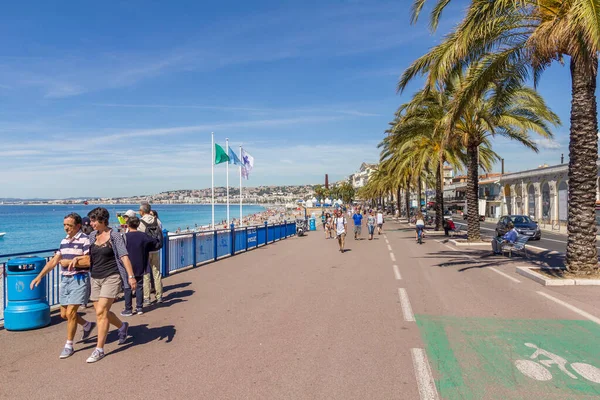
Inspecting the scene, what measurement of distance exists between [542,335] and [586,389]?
203 cm

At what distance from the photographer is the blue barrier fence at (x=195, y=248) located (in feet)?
28.9

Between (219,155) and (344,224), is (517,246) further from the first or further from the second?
(219,155)

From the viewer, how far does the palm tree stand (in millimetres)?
10391

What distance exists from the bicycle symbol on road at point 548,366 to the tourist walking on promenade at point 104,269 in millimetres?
4457

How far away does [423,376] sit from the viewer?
5.10 metres

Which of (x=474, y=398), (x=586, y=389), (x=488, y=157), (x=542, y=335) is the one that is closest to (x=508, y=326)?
(x=542, y=335)

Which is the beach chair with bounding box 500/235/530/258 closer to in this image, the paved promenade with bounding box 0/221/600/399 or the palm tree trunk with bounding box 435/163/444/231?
the paved promenade with bounding box 0/221/600/399

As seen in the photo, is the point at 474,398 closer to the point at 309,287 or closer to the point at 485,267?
the point at 309,287

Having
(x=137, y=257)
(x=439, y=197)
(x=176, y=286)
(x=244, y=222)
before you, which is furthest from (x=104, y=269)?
(x=244, y=222)

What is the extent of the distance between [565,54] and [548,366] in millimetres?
8921

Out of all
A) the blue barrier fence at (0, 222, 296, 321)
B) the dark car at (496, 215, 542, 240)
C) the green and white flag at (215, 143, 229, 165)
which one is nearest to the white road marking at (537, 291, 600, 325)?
the blue barrier fence at (0, 222, 296, 321)

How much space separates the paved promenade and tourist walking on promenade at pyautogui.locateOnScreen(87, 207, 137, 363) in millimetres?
453

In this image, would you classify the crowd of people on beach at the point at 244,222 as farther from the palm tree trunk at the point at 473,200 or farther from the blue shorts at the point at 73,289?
the blue shorts at the point at 73,289

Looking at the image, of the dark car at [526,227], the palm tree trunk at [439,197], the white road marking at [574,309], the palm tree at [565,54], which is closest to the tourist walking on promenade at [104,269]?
the white road marking at [574,309]
